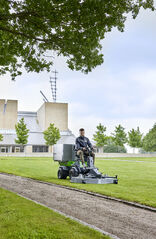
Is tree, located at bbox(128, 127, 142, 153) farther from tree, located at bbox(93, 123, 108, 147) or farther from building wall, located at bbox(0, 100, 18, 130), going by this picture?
building wall, located at bbox(0, 100, 18, 130)

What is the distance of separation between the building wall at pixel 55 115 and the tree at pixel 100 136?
15272 mm

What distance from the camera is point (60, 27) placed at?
8812mm

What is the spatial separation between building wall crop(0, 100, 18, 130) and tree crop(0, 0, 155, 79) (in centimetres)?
6751

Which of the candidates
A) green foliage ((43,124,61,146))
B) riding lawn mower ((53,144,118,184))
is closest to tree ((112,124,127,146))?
green foliage ((43,124,61,146))

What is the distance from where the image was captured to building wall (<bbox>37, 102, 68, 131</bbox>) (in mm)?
77188

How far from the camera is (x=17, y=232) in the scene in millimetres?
4508

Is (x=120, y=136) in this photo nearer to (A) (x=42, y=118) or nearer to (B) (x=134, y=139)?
(B) (x=134, y=139)

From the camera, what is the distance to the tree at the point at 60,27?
771cm


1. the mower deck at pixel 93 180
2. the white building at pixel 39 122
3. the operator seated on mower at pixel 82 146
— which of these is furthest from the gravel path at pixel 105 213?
the white building at pixel 39 122

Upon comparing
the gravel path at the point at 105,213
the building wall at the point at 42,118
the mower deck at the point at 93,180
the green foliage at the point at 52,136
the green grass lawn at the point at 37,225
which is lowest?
the gravel path at the point at 105,213

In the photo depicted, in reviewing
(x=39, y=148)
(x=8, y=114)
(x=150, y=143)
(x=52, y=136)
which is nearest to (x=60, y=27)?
(x=52, y=136)

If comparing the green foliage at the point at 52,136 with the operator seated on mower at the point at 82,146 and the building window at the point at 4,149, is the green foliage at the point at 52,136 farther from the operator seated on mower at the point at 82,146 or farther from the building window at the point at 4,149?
the operator seated on mower at the point at 82,146

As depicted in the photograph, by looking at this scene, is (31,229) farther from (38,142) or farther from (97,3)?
(38,142)

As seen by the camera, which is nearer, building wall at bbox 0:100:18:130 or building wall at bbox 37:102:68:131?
building wall at bbox 0:100:18:130
